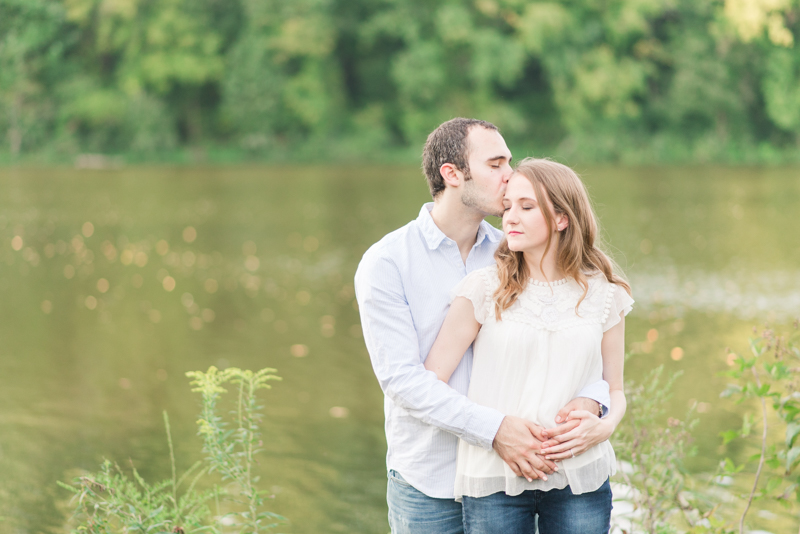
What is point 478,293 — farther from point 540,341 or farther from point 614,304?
point 614,304

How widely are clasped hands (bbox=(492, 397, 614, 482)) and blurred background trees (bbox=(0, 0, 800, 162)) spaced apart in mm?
32840

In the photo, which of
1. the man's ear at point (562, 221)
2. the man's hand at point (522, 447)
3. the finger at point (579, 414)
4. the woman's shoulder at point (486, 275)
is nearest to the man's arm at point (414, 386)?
the man's hand at point (522, 447)

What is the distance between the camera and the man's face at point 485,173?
2.58 m

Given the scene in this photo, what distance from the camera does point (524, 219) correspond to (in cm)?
245

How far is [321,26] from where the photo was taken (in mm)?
36469

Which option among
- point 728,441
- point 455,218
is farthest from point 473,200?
point 728,441

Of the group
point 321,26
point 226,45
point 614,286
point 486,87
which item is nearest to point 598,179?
point 486,87

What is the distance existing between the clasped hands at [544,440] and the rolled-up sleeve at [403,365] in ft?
0.13

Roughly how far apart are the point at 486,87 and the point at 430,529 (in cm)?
3630

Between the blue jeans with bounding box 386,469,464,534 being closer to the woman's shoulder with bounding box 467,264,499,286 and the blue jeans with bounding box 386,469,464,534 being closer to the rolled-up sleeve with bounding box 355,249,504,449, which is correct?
the rolled-up sleeve with bounding box 355,249,504,449

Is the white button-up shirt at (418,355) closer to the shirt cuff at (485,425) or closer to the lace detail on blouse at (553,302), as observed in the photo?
the shirt cuff at (485,425)

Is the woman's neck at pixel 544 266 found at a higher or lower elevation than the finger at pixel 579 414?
higher

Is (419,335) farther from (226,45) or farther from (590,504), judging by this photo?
(226,45)

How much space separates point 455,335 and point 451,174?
48 centimetres
